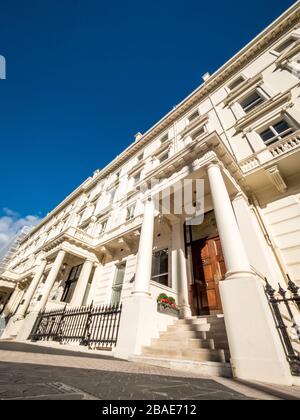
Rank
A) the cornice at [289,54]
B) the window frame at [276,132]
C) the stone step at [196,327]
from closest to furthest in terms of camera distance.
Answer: the stone step at [196,327] → the window frame at [276,132] → the cornice at [289,54]

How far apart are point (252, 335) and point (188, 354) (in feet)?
5.52

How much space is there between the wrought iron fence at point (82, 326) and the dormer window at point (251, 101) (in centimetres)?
1245

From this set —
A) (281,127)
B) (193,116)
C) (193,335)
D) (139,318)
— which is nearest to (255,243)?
(193,335)

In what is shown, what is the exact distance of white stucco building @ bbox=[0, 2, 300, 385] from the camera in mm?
4046

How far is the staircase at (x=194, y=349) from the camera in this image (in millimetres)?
3869

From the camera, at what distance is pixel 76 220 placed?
2111cm

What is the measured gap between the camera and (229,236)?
4.87 m

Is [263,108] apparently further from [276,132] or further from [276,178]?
[276,178]

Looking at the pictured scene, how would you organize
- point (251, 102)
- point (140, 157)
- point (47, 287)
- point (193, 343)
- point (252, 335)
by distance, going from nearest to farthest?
point (252, 335), point (193, 343), point (47, 287), point (251, 102), point (140, 157)

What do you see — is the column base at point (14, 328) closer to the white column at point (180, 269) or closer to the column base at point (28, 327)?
the column base at point (28, 327)

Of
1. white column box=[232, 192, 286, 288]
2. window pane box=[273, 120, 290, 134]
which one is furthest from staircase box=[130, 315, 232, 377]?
window pane box=[273, 120, 290, 134]

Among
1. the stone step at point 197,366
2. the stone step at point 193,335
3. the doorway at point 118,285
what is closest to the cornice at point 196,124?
the doorway at point 118,285

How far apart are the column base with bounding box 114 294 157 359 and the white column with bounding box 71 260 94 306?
674 cm

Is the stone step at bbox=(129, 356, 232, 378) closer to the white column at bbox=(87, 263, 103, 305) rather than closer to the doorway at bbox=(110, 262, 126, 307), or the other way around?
the doorway at bbox=(110, 262, 126, 307)
